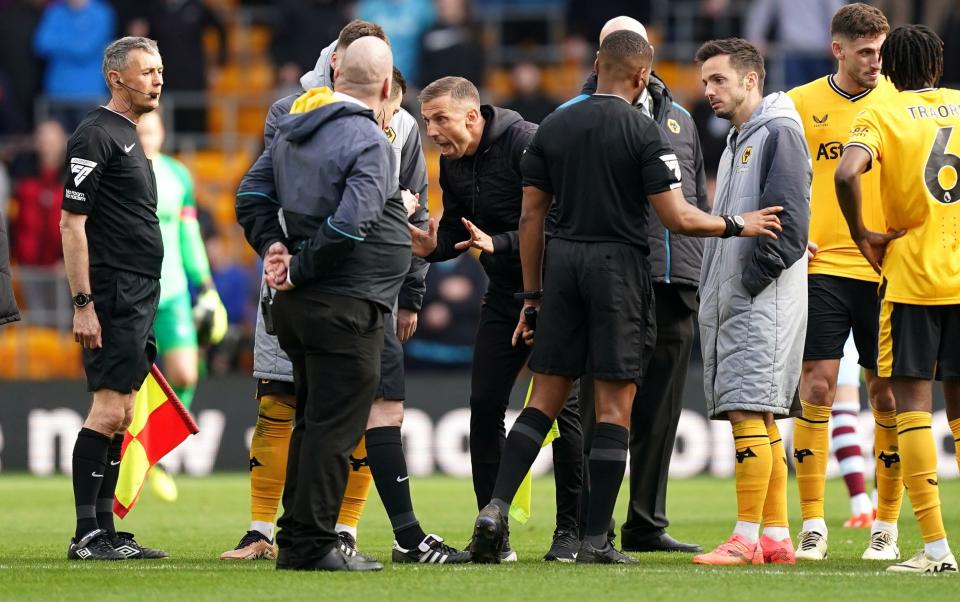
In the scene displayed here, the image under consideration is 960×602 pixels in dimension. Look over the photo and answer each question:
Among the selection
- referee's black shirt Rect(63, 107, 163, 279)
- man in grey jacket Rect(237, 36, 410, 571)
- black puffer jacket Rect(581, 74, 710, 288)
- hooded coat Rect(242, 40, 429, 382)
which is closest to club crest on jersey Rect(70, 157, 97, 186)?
referee's black shirt Rect(63, 107, 163, 279)

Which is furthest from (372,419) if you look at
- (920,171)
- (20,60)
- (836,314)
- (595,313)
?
(20,60)

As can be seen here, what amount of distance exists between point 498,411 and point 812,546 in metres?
1.65

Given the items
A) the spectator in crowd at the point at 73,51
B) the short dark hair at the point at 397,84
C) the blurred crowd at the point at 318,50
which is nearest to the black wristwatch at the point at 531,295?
the short dark hair at the point at 397,84

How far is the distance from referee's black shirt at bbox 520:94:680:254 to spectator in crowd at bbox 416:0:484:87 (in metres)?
11.1

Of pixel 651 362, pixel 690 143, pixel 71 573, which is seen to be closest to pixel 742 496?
pixel 651 362

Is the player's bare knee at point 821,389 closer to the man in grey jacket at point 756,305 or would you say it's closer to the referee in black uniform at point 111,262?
the man in grey jacket at point 756,305

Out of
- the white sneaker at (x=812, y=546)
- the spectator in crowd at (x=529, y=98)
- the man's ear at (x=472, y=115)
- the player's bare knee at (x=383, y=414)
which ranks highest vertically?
the spectator in crowd at (x=529, y=98)

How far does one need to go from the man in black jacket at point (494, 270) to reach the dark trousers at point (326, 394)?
49.7 inches

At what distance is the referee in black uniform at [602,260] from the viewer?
7250 millimetres

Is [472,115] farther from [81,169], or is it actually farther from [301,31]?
[301,31]

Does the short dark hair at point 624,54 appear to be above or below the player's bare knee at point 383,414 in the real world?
above

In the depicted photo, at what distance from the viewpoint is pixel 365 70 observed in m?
6.85

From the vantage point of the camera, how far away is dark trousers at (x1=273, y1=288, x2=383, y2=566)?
22.0 feet

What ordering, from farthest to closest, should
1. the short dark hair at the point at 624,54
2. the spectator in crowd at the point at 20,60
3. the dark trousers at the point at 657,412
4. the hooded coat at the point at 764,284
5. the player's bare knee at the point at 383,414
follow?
1. the spectator in crowd at the point at 20,60
2. the dark trousers at the point at 657,412
3. the player's bare knee at the point at 383,414
4. the hooded coat at the point at 764,284
5. the short dark hair at the point at 624,54
